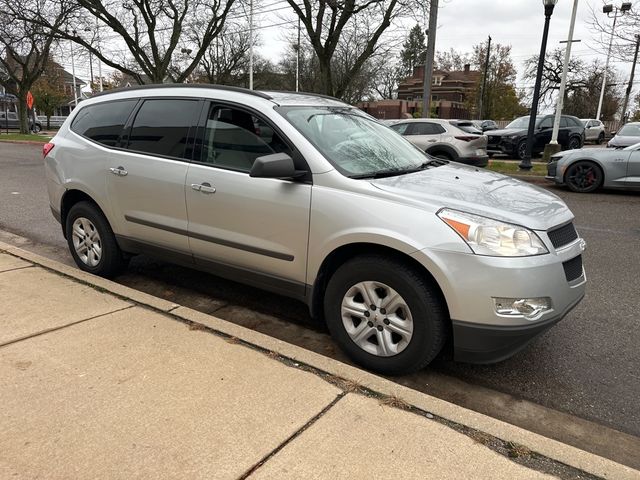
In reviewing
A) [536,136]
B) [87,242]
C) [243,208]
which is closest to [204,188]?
[243,208]

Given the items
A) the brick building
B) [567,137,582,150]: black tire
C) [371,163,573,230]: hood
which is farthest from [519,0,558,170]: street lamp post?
the brick building

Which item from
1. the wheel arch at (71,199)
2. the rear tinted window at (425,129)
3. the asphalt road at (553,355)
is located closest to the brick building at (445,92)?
the rear tinted window at (425,129)

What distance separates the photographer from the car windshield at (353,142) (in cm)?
339

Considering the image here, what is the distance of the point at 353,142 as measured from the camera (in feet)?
12.1

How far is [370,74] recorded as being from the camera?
150 ft

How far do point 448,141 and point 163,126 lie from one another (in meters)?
9.41

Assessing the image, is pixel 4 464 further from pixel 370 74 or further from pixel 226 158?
pixel 370 74

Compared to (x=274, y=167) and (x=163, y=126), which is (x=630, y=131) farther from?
(x=274, y=167)

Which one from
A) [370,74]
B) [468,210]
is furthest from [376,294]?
[370,74]

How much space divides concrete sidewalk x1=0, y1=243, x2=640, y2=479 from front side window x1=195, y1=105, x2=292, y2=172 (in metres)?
1.21

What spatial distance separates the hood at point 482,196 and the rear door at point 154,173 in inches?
65.2

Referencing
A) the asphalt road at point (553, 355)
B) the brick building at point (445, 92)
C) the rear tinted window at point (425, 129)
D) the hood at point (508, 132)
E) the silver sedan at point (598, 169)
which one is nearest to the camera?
the asphalt road at point (553, 355)

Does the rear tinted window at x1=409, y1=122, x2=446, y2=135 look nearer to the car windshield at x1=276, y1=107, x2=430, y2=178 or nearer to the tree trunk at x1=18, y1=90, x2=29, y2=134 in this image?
the car windshield at x1=276, y1=107, x2=430, y2=178

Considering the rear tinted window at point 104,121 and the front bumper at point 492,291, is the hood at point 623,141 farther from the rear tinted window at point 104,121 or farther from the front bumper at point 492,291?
the rear tinted window at point 104,121
